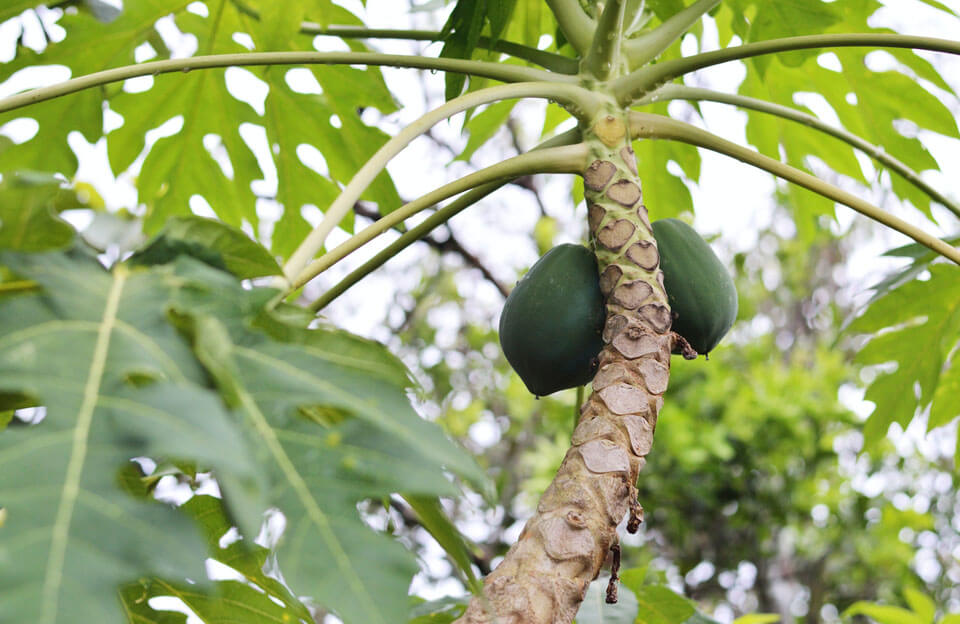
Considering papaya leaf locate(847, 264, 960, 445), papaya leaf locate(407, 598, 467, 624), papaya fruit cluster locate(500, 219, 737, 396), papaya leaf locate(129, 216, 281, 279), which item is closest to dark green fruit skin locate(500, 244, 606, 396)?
papaya fruit cluster locate(500, 219, 737, 396)

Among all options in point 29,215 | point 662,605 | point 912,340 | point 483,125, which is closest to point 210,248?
point 29,215

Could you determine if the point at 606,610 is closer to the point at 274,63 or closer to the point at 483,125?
the point at 274,63

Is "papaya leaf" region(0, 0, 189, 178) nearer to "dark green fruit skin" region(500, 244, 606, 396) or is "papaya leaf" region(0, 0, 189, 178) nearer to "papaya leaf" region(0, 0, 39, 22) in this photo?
"papaya leaf" region(0, 0, 39, 22)

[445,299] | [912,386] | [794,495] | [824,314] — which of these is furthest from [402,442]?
[824,314]

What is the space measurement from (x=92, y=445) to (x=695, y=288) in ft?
3.12

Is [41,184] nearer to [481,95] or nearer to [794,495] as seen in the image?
[481,95]

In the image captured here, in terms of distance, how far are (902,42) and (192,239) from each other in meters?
1.04

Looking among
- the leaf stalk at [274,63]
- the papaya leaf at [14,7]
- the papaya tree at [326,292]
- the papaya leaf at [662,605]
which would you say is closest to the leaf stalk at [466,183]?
the papaya tree at [326,292]

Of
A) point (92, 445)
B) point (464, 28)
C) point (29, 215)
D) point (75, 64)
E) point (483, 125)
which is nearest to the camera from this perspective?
point (92, 445)

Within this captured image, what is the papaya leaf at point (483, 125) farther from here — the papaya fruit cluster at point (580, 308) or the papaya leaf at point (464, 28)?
the papaya fruit cluster at point (580, 308)

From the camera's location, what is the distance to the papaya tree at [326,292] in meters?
0.58

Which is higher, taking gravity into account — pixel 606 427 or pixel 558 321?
pixel 558 321

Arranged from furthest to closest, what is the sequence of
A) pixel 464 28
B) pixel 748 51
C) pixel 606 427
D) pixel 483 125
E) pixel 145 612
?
pixel 483 125 → pixel 464 28 → pixel 748 51 → pixel 145 612 → pixel 606 427

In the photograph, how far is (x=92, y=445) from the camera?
58 cm
